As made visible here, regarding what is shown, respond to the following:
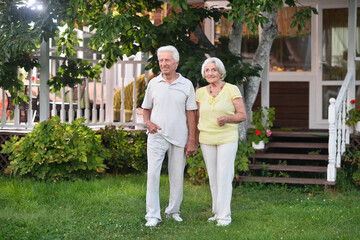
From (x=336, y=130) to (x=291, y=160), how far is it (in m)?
1.42

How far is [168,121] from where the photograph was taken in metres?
5.27

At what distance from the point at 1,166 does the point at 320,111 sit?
5447 mm

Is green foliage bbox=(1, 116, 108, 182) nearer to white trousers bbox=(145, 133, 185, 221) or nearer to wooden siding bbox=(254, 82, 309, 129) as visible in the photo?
white trousers bbox=(145, 133, 185, 221)

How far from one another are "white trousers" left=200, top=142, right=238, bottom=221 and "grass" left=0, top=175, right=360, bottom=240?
19cm

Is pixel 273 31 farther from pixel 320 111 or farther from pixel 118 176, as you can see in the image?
pixel 118 176

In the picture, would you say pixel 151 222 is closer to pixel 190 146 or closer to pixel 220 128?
pixel 190 146

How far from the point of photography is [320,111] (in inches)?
381

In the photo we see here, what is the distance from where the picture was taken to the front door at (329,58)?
9.66 metres

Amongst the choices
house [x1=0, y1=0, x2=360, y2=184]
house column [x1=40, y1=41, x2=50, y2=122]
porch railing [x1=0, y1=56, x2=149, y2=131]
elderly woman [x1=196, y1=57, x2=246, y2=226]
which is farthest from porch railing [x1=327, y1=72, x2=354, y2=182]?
house column [x1=40, y1=41, x2=50, y2=122]

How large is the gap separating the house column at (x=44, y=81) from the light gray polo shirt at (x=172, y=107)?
333cm

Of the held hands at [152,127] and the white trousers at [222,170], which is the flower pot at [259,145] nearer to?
the white trousers at [222,170]

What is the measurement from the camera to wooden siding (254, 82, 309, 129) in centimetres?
1007

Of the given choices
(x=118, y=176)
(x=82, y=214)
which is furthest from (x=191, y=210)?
(x=118, y=176)

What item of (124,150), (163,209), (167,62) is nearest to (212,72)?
(167,62)
